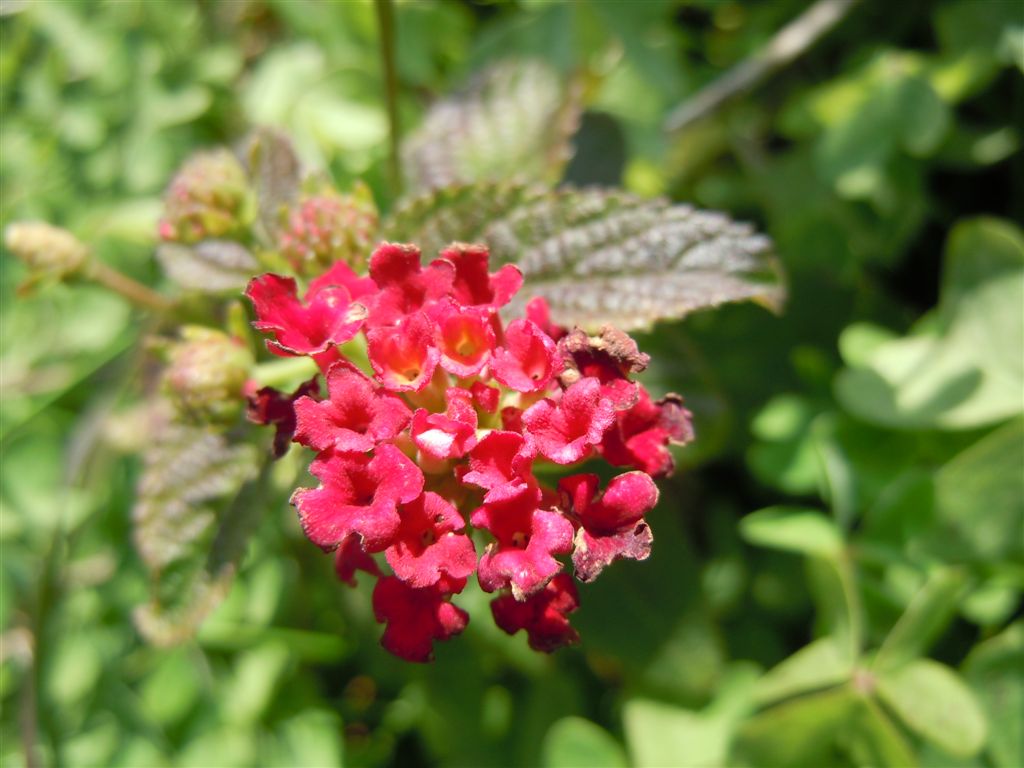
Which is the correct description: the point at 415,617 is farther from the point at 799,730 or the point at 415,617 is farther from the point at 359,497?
the point at 799,730

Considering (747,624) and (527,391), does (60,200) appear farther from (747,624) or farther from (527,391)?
(747,624)

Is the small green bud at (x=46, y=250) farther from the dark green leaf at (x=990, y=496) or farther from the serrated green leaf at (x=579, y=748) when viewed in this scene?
the dark green leaf at (x=990, y=496)

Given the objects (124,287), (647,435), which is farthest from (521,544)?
(124,287)

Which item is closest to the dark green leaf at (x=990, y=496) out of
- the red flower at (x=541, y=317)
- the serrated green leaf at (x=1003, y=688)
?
the serrated green leaf at (x=1003, y=688)

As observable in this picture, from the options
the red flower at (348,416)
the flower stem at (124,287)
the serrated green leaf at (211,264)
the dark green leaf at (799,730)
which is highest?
the red flower at (348,416)

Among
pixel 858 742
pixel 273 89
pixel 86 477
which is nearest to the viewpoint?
pixel 858 742

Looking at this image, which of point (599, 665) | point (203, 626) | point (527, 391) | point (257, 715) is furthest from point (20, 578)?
point (527, 391)

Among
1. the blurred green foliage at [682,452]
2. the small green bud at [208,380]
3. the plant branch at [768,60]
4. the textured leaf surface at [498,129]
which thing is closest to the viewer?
the small green bud at [208,380]
